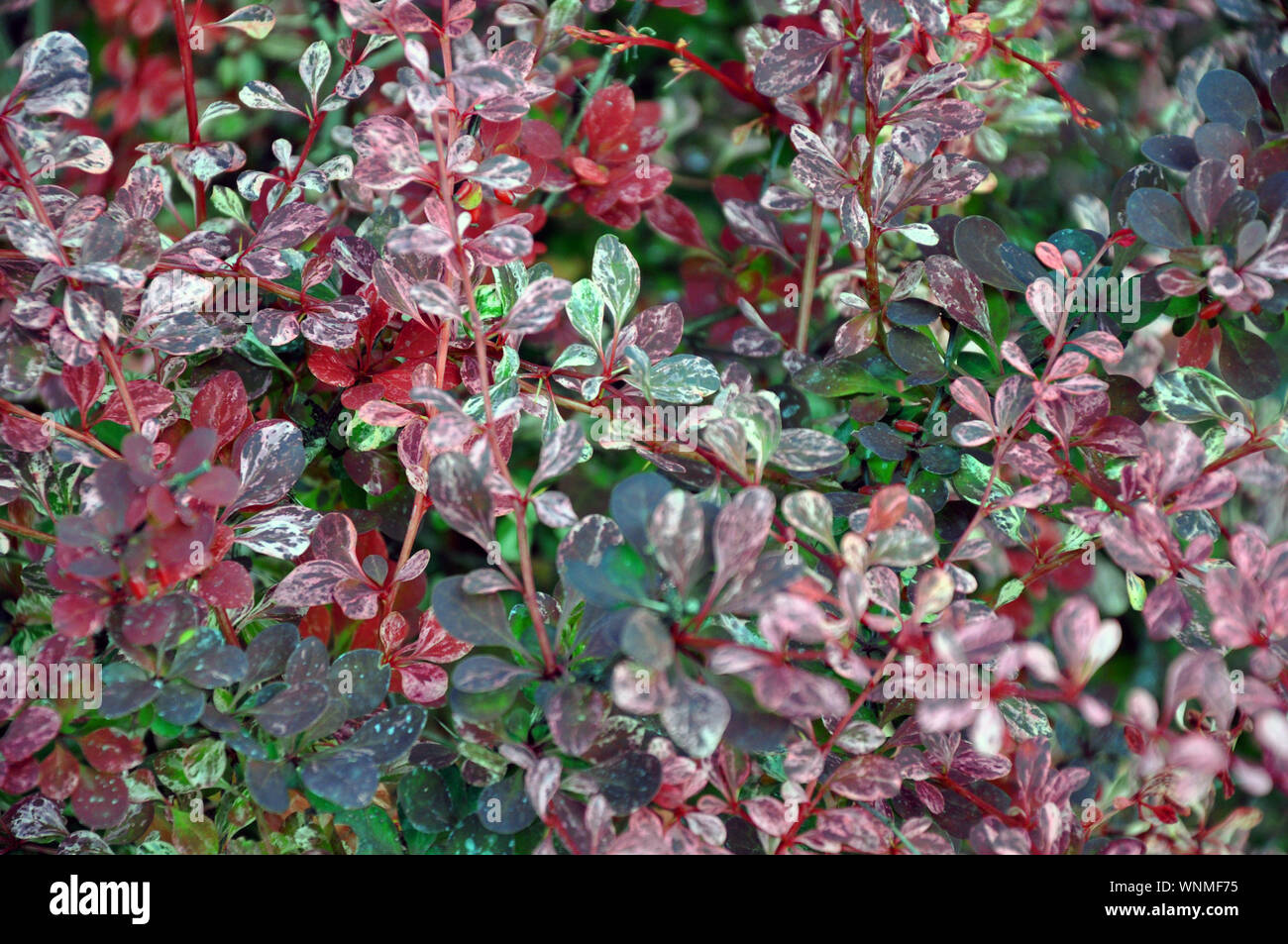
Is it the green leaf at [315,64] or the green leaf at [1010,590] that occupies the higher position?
the green leaf at [315,64]

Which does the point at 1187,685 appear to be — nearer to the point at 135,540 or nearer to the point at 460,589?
the point at 460,589

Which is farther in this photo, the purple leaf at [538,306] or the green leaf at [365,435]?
the green leaf at [365,435]

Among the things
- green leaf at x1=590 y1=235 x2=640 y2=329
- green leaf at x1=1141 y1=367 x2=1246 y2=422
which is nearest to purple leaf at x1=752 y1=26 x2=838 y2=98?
green leaf at x1=590 y1=235 x2=640 y2=329

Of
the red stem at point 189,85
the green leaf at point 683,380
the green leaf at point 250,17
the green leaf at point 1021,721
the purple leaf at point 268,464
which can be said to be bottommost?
the green leaf at point 1021,721

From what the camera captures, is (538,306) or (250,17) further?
(250,17)

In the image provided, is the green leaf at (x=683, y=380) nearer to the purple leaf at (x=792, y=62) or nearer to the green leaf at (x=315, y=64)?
the purple leaf at (x=792, y=62)

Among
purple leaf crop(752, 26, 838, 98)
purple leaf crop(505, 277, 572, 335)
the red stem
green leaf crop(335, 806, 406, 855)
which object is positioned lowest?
green leaf crop(335, 806, 406, 855)

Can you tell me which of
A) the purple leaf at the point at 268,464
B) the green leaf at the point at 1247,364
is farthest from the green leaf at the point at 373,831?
the green leaf at the point at 1247,364

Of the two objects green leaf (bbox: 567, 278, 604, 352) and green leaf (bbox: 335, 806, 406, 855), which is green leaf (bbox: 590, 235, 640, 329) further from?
green leaf (bbox: 335, 806, 406, 855)

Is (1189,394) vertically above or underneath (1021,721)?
above

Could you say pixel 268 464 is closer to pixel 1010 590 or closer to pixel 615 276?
pixel 615 276

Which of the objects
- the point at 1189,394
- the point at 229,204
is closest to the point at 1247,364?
the point at 1189,394

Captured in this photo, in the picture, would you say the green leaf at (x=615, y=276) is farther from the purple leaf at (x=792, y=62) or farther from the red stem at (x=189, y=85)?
the red stem at (x=189, y=85)
